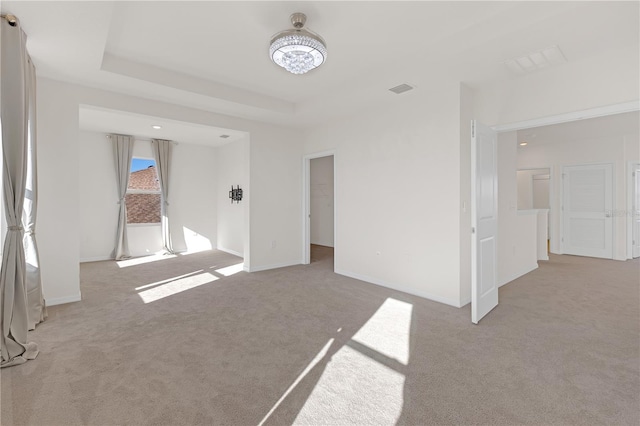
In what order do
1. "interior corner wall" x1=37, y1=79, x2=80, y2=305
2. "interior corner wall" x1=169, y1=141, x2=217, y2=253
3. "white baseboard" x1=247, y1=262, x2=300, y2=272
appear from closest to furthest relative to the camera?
"interior corner wall" x1=37, y1=79, x2=80, y2=305, "white baseboard" x1=247, y1=262, x2=300, y2=272, "interior corner wall" x1=169, y1=141, x2=217, y2=253

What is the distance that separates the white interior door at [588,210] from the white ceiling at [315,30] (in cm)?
513

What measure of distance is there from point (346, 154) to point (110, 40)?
320 centimetres

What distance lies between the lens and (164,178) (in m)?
6.75

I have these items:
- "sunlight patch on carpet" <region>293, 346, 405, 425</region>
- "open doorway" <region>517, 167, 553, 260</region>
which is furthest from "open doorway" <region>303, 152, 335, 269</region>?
"sunlight patch on carpet" <region>293, 346, 405, 425</region>

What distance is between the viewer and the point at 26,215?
301 centimetres

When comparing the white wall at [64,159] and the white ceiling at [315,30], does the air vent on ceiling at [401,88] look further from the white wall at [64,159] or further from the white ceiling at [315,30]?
the white wall at [64,159]

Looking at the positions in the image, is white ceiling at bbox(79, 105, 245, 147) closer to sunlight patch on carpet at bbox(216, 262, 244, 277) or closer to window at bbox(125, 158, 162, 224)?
window at bbox(125, 158, 162, 224)

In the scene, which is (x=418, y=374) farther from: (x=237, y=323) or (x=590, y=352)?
(x=237, y=323)

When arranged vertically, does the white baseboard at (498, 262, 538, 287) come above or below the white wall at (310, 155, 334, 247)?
below

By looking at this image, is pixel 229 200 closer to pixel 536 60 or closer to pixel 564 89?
pixel 536 60

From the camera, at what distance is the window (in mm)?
6578

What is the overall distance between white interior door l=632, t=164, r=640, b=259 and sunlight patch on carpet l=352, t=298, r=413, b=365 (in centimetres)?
621

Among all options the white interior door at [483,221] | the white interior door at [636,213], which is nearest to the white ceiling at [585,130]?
the white interior door at [636,213]

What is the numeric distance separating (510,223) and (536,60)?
99.5 inches
